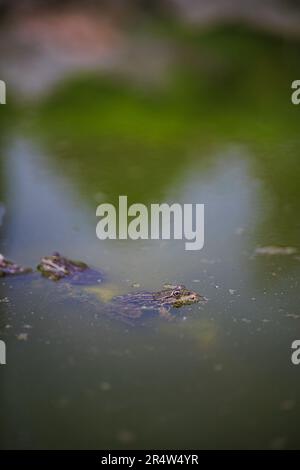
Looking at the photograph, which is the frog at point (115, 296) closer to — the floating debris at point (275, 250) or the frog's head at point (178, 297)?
the frog's head at point (178, 297)

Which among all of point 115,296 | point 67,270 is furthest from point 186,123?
point 115,296

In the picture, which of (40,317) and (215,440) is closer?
(215,440)

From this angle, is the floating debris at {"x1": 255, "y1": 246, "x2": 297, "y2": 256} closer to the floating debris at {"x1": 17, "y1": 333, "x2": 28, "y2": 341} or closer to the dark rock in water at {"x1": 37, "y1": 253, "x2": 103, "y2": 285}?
the dark rock in water at {"x1": 37, "y1": 253, "x2": 103, "y2": 285}

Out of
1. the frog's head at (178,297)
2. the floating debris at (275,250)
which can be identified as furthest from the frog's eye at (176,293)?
the floating debris at (275,250)

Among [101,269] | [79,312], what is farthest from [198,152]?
[79,312]

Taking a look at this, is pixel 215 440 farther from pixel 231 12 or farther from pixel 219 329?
pixel 231 12

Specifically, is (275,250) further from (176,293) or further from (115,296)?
(115,296)

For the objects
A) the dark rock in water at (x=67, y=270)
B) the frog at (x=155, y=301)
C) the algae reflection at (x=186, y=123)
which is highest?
the algae reflection at (x=186, y=123)
